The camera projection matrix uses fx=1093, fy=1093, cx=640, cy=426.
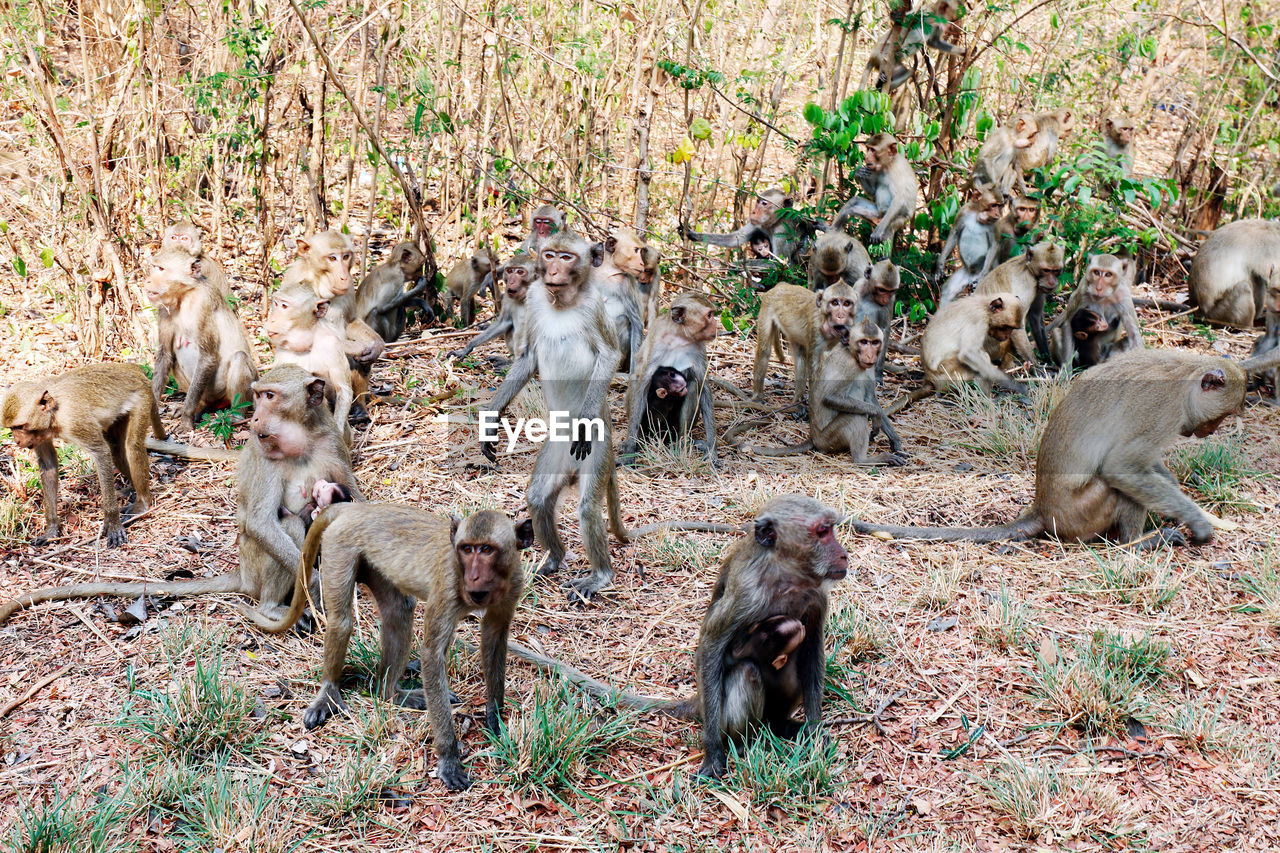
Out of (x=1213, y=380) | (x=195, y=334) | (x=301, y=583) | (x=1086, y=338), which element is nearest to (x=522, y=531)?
(x=301, y=583)

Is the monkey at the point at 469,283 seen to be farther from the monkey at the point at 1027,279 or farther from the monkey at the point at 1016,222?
the monkey at the point at 1016,222

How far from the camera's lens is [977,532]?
20.0 feet

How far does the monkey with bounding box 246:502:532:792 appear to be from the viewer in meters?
3.79

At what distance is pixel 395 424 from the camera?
7.69m

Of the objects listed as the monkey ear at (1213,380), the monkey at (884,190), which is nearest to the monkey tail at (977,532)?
the monkey ear at (1213,380)

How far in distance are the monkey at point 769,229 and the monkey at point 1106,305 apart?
248 cm

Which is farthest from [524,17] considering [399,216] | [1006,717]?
[1006,717]

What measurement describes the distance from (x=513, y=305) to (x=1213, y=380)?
479 centimetres

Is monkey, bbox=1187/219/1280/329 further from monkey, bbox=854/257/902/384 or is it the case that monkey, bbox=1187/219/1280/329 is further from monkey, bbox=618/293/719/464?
monkey, bbox=618/293/719/464

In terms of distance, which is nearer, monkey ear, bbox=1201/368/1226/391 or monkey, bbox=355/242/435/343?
monkey ear, bbox=1201/368/1226/391

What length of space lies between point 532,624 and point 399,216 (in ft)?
21.7

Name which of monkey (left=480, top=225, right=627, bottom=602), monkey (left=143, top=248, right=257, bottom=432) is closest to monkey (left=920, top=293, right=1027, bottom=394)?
monkey (left=480, top=225, right=627, bottom=602)

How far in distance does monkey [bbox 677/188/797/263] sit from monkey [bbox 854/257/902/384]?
5.11 ft

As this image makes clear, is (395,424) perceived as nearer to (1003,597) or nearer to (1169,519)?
(1003,597)
